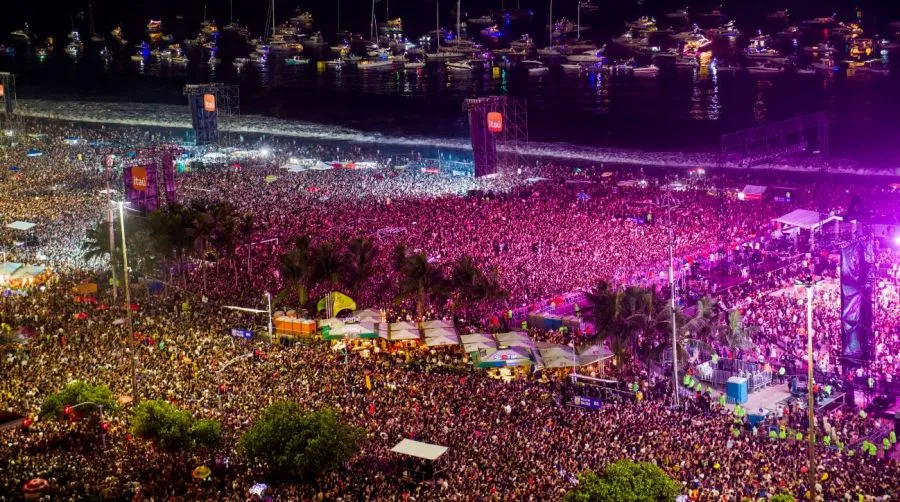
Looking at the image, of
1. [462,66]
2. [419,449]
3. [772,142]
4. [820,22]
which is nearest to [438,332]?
[419,449]

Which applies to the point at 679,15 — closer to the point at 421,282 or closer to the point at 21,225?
the point at 21,225

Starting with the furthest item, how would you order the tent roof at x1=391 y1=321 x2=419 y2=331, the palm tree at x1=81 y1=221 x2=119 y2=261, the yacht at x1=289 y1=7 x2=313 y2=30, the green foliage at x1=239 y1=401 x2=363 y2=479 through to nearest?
1. the yacht at x1=289 y1=7 x2=313 y2=30
2. the palm tree at x1=81 y1=221 x2=119 y2=261
3. the tent roof at x1=391 y1=321 x2=419 y2=331
4. the green foliage at x1=239 y1=401 x2=363 y2=479

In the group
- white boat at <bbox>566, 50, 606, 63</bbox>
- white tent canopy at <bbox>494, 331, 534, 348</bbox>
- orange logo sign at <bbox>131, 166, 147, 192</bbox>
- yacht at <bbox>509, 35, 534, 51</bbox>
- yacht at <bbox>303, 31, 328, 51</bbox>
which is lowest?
white tent canopy at <bbox>494, 331, 534, 348</bbox>

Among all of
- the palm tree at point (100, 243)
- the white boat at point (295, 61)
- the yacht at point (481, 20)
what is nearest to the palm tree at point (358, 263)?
the palm tree at point (100, 243)

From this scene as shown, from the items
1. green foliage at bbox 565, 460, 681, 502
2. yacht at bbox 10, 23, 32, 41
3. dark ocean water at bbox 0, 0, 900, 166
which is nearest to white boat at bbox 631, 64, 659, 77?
dark ocean water at bbox 0, 0, 900, 166

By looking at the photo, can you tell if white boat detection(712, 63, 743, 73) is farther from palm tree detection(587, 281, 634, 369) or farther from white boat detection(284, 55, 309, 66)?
palm tree detection(587, 281, 634, 369)

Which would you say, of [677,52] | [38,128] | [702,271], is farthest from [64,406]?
[677,52]
